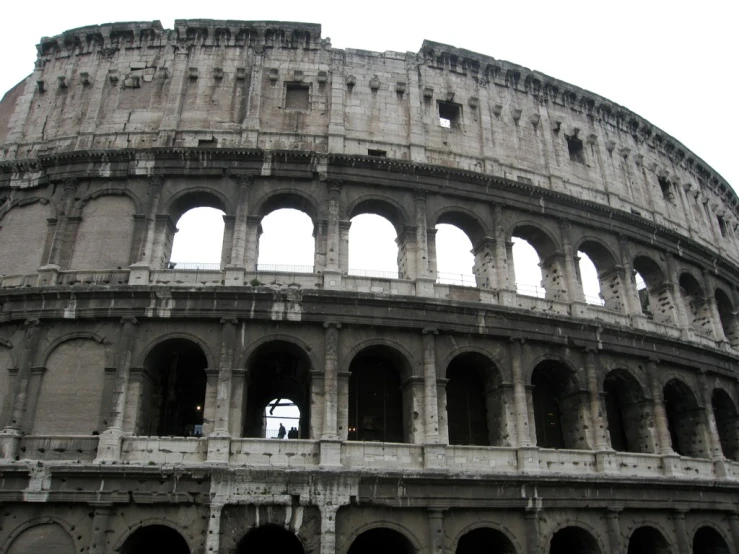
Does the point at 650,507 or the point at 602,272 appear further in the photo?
the point at 602,272

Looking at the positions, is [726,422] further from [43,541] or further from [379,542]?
[43,541]

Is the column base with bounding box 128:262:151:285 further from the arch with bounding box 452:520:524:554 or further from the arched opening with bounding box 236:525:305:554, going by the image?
the arch with bounding box 452:520:524:554

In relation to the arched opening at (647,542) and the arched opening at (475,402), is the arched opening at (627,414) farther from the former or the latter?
the arched opening at (475,402)

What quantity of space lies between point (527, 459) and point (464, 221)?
21.8ft

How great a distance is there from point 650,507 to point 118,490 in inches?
496

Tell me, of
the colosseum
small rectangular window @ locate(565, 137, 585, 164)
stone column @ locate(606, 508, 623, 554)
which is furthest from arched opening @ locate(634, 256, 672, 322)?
Answer: stone column @ locate(606, 508, 623, 554)

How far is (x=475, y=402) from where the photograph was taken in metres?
15.8

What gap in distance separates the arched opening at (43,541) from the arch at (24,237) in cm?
627

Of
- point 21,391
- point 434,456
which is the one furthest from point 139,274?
point 434,456

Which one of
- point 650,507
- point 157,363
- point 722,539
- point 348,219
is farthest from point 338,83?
point 722,539

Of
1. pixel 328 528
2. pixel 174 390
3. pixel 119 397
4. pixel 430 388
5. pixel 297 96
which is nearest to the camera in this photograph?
pixel 328 528

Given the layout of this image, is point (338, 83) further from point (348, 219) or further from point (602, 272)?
point (602, 272)

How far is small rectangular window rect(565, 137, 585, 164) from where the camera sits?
64.8ft

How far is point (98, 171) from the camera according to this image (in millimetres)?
16016
